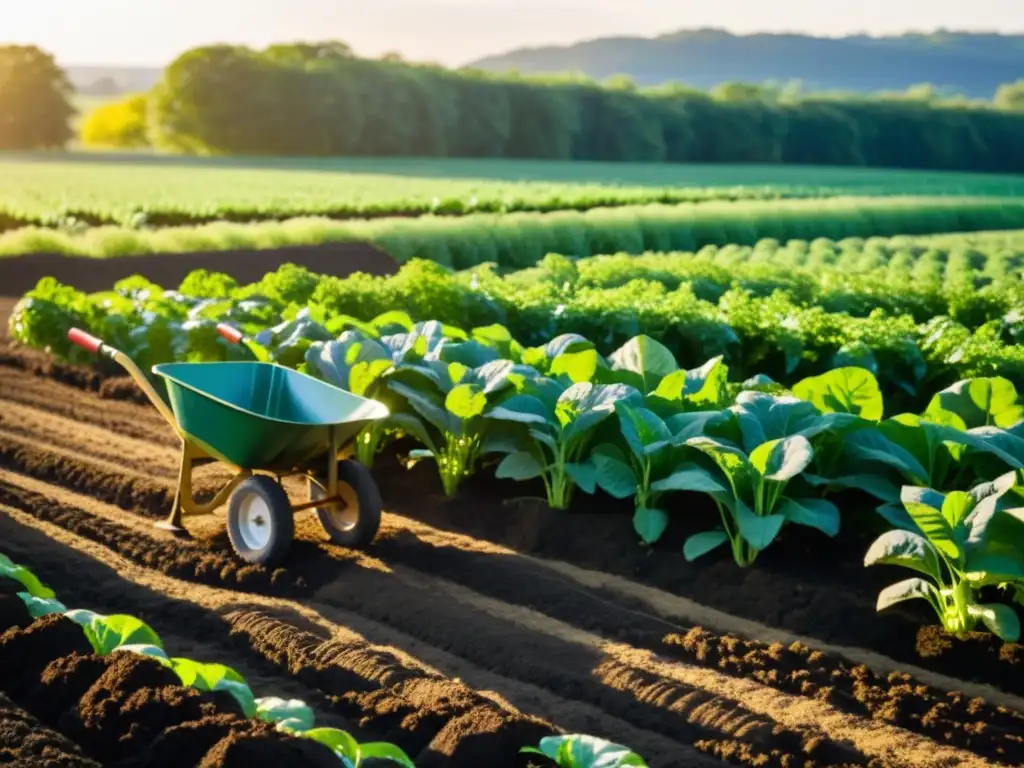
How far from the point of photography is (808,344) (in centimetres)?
815

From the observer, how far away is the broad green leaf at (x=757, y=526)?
4.94 m

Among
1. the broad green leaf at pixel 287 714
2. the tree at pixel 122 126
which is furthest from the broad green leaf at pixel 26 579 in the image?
the tree at pixel 122 126

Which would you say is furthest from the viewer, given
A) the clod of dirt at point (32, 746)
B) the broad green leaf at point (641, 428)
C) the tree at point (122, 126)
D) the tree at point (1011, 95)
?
the tree at point (1011, 95)

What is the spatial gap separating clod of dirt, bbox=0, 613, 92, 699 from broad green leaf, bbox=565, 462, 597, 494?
2.36 m

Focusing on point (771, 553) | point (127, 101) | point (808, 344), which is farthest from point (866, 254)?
point (127, 101)

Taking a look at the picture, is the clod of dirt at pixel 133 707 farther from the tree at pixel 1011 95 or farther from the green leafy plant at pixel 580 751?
the tree at pixel 1011 95

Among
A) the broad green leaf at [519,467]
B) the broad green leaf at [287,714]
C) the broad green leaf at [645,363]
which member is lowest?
the broad green leaf at [519,467]

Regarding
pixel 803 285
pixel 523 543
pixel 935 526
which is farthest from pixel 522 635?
pixel 803 285

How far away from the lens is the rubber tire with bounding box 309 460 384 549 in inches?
216

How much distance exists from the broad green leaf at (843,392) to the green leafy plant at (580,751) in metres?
2.60

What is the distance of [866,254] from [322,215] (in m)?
9.73

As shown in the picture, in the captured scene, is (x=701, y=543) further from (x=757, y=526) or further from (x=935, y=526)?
(x=935, y=526)

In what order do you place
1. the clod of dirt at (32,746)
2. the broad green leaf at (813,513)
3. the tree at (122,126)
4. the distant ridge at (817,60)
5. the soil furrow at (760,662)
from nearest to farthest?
the clod of dirt at (32,746) < the soil furrow at (760,662) < the broad green leaf at (813,513) < the tree at (122,126) < the distant ridge at (817,60)

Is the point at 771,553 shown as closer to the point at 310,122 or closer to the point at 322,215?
the point at 322,215
